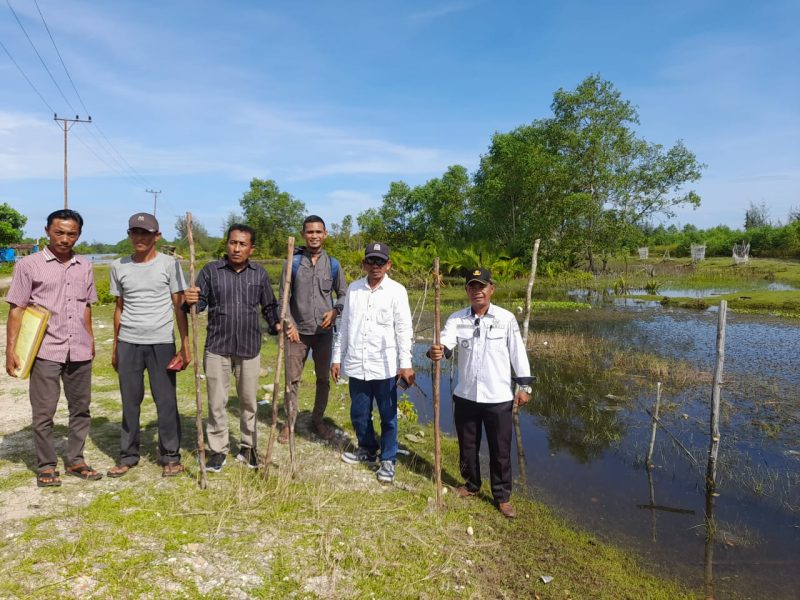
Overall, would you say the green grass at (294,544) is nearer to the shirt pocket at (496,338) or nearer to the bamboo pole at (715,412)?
the shirt pocket at (496,338)

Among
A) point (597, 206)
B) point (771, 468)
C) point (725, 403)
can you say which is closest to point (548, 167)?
point (597, 206)

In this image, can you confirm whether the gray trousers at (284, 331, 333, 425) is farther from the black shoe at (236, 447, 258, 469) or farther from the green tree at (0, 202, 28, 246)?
the green tree at (0, 202, 28, 246)

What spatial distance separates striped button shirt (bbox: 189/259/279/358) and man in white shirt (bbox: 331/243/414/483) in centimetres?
90

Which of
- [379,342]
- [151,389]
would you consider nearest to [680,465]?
[379,342]

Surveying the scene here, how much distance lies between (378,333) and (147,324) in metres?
2.04

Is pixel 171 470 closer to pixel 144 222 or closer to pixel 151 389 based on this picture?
pixel 151 389

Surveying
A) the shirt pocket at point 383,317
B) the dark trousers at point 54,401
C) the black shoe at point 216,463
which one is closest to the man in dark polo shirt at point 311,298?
the shirt pocket at point 383,317

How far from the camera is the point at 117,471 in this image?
4.38 meters

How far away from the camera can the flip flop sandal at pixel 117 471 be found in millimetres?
4373

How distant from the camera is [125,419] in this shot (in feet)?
14.3

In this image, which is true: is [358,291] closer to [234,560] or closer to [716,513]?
[234,560]

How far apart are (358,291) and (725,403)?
23.7ft

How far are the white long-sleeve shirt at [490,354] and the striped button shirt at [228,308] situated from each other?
5.80 ft

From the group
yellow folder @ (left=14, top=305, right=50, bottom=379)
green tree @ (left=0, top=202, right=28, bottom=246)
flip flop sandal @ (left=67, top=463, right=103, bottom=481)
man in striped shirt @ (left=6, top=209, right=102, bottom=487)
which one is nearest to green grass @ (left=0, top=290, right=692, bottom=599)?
flip flop sandal @ (left=67, top=463, right=103, bottom=481)
